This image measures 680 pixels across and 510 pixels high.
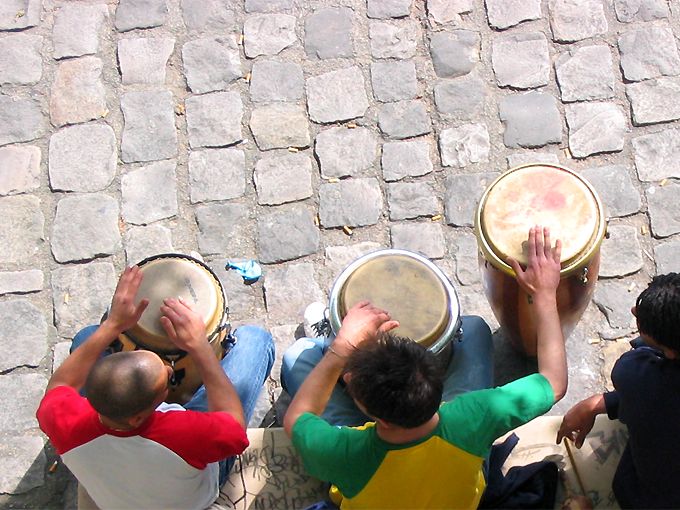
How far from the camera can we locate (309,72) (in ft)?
15.7

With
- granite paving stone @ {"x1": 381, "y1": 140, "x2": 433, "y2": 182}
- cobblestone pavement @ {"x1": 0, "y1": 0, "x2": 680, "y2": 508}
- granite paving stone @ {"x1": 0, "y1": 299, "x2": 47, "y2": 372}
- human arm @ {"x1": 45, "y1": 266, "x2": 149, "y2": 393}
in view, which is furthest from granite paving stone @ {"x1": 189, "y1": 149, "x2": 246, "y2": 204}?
human arm @ {"x1": 45, "y1": 266, "x2": 149, "y2": 393}

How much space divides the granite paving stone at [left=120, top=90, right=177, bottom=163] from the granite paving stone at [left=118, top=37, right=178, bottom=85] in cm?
9

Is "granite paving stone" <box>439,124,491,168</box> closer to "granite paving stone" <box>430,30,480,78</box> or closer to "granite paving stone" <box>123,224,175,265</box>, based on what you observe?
"granite paving stone" <box>430,30,480,78</box>

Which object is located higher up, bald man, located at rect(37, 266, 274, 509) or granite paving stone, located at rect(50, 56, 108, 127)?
granite paving stone, located at rect(50, 56, 108, 127)

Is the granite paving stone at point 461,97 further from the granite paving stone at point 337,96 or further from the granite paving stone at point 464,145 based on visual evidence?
the granite paving stone at point 337,96

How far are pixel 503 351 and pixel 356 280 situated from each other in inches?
42.2

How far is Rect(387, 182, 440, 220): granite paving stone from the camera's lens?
4383 mm

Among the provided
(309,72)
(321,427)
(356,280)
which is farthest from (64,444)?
(309,72)

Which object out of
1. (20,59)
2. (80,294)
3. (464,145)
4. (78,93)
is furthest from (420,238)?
(20,59)

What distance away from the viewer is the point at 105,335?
316 cm

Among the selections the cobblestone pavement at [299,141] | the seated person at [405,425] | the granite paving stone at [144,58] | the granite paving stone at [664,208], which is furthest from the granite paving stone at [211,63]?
the seated person at [405,425]

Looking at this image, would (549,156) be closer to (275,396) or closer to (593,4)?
(593,4)

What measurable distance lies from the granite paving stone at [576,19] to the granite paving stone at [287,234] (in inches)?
67.7

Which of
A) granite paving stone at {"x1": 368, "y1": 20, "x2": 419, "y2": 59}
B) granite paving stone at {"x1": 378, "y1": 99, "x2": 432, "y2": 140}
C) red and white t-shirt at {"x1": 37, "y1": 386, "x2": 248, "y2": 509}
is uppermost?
granite paving stone at {"x1": 368, "y1": 20, "x2": 419, "y2": 59}
